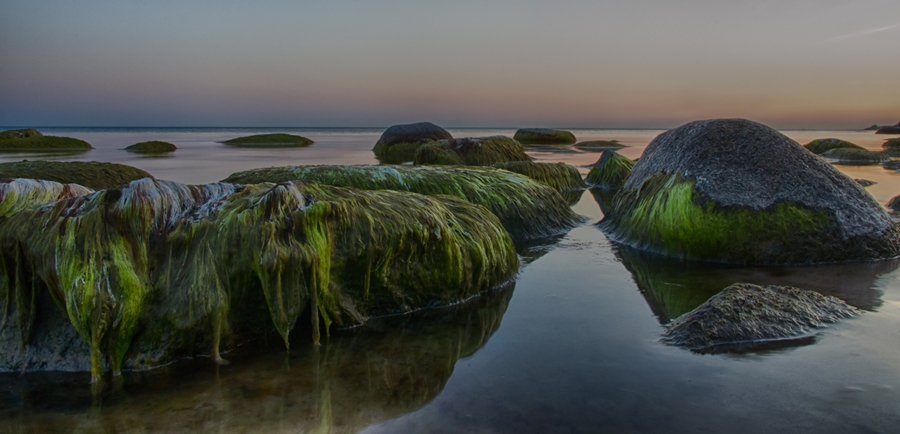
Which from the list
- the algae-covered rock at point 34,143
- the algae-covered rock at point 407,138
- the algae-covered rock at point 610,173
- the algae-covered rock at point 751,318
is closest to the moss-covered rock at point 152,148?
the algae-covered rock at point 34,143

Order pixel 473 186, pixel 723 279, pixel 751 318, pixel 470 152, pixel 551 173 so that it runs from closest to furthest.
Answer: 1. pixel 751 318
2. pixel 723 279
3. pixel 473 186
4. pixel 551 173
5. pixel 470 152

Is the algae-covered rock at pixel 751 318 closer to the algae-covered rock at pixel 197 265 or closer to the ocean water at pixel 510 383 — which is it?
the ocean water at pixel 510 383

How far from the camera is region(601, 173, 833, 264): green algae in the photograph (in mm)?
5141

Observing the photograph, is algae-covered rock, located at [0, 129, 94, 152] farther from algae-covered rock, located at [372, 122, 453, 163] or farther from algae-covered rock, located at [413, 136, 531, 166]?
algae-covered rock, located at [413, 136, 531, 166]

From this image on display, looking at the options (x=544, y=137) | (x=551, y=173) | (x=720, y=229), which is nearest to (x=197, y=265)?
(x=720, y=229)

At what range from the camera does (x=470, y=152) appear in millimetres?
14203

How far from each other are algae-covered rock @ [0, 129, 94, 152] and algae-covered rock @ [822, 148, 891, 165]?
28.0 meters

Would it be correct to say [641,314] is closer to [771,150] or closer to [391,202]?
[391,202]

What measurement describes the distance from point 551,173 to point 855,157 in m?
13.3

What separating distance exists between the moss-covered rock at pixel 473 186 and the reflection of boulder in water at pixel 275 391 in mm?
3462

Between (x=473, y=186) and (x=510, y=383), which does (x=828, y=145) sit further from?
(x=510, y=383)

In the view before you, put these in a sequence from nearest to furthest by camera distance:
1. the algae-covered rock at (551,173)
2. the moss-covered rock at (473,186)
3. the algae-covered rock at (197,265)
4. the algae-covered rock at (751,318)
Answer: the algae-covered rock at (197,265)
the algae-covered rock at (751,318)
the moss-covered rock at (473,186)
the algae-covered rock at (551,173)

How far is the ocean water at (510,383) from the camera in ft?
7.80

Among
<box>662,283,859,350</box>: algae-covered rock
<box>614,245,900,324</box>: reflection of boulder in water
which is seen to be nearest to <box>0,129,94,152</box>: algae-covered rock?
<box>614,245,900,324</box>: reflection of boulder in water
